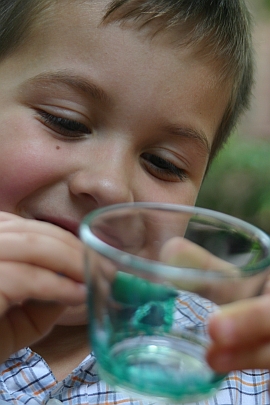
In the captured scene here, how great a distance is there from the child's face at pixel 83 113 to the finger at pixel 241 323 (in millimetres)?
441

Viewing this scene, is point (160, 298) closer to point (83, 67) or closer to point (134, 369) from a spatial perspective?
point (134, 369)

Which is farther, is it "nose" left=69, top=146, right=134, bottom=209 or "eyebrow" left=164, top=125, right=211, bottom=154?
"eyebrow" left=164, top=125, right=211, bottom=154

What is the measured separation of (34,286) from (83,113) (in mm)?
412

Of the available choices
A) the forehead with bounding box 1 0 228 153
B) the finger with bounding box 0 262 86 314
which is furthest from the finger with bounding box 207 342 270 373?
the forehead with bounding box 1 0 228 153

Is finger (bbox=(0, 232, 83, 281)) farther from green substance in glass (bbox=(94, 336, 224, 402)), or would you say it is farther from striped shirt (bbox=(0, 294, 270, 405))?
striped shirt (bbox=(0, 294, 270, 405))

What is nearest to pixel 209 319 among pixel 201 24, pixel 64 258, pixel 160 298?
pixel 160 298

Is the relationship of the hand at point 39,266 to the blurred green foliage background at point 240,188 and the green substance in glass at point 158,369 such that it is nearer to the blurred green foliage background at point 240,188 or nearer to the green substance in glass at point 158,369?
the green substance in glass at point 158,369

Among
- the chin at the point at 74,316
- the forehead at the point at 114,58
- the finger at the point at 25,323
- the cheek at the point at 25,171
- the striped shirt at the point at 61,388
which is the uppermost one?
the forehead at the point at 114,58

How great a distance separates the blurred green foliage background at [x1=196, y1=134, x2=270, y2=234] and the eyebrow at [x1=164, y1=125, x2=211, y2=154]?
188cm

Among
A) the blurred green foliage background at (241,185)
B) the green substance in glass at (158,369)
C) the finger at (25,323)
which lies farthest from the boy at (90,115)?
the blurred green foliage background at (241,185)

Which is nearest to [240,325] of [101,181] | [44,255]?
[44,255]

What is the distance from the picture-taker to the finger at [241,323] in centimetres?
46

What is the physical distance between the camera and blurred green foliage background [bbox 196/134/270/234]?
2.98 metres

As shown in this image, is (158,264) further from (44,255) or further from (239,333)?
(44,255)
